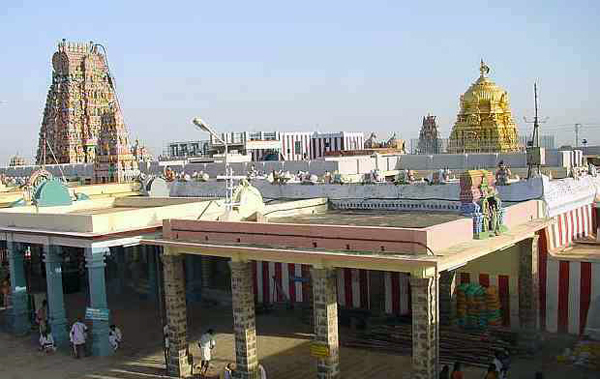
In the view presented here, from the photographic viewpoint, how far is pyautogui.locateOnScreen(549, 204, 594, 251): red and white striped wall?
55.0ft

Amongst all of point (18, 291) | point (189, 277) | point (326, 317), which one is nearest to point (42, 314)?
point (18, 291)

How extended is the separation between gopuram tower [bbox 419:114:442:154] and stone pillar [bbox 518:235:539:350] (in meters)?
43.8

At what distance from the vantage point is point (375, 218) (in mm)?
16688

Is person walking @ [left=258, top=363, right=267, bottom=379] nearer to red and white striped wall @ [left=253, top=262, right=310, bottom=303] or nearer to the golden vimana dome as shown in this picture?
red and white striped wall @ [left=253, top=262, right=310, bottom=303]

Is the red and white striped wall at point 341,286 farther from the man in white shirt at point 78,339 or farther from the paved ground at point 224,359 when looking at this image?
the man in white shirt at point 78,339

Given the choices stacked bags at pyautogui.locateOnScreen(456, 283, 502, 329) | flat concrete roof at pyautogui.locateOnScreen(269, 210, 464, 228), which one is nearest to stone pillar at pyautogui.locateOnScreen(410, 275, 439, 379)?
flat concrete roof at pyautogui.locateOnScreen(269, 210, 464, 228)

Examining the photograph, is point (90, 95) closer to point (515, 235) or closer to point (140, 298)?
point (140, 298)

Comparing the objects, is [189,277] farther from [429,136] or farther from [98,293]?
[429,136]

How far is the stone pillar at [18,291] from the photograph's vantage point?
18.6 metres

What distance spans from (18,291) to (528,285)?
1371 centimetres

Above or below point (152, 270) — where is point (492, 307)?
above

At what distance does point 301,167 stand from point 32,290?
12.0 metres

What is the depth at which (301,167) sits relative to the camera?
1163 inches

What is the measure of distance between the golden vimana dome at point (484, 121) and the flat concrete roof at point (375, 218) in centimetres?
1771
